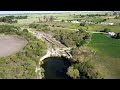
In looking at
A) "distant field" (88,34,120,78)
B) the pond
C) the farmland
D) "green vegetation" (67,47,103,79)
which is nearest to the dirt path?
the farmland

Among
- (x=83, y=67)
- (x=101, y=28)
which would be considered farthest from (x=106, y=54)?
(x=101, y=28)

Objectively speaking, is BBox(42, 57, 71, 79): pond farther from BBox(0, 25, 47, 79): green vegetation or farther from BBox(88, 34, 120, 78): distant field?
BBox(88, 34, 120, 78): distant field

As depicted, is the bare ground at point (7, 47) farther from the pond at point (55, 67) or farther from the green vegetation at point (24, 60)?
the pond at point (55, 67)

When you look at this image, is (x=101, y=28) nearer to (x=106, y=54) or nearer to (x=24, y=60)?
(x=106, y=54)

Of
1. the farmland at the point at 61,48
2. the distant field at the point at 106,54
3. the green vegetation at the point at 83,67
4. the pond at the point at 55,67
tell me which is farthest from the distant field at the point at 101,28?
the pond at the point at 55,67
